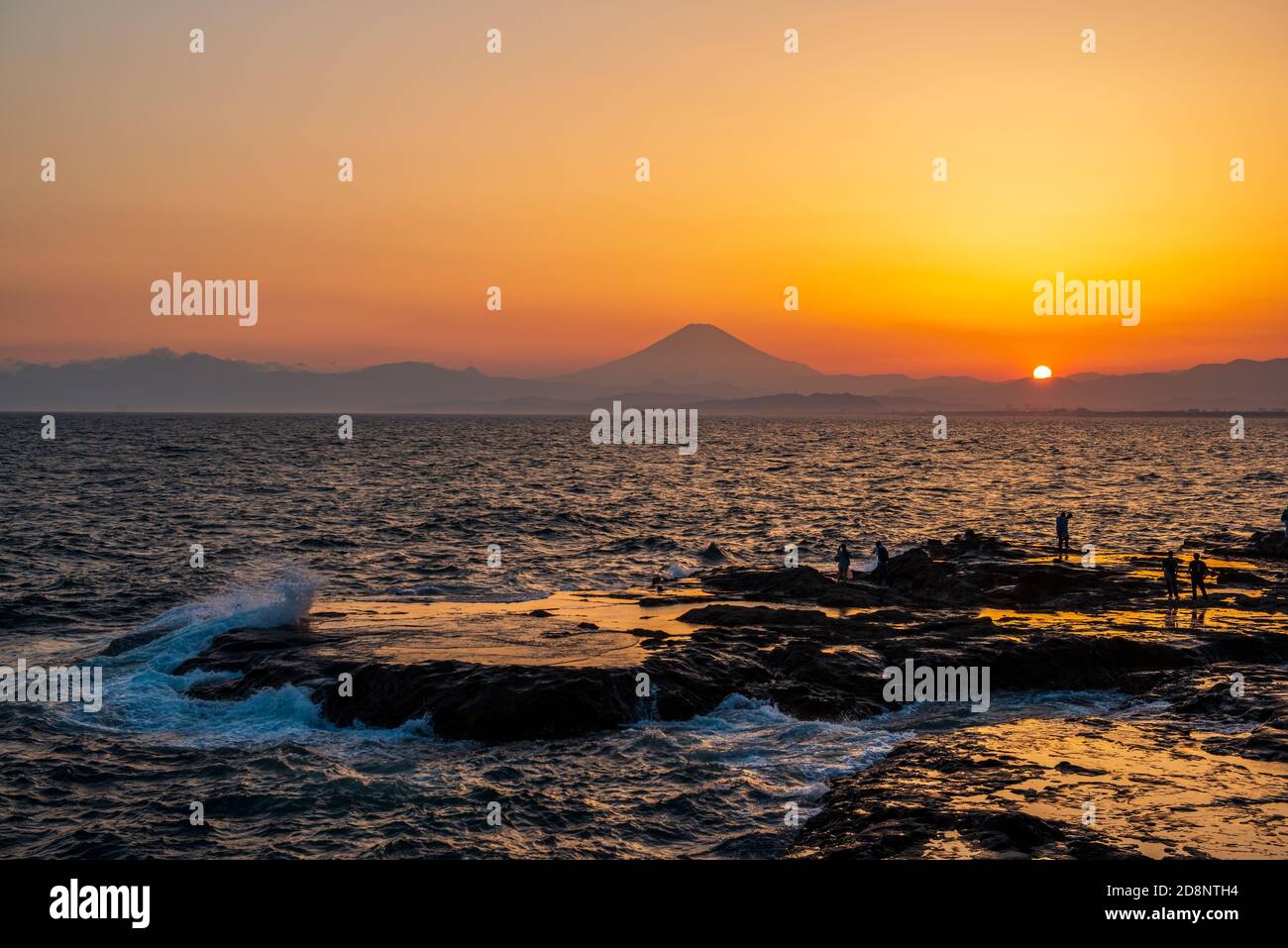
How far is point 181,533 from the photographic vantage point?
53.9m

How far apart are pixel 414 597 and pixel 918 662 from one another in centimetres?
1896

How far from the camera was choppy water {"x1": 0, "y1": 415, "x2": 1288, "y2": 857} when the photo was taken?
1560 centimetres

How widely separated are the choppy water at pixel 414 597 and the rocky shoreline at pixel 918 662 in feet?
2.85

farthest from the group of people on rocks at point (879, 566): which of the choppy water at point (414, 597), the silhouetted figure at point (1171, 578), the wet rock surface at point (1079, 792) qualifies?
the wet rock surface at point (1079, 792)

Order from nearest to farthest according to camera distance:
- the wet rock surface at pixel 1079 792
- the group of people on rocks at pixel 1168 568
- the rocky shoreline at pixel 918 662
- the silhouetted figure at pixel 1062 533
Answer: the wet rock surface at pixel 1079 792 → the rocky shoreline at pixel 918 662 → the group of people on rocks at pixel 1168 568 → the silhouetted figure at pixel 1062 533

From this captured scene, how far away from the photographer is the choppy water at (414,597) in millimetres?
15602

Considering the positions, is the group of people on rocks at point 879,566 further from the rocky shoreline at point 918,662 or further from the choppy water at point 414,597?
the choppy water at point 414,597

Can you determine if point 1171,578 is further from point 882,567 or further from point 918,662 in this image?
point 918,662

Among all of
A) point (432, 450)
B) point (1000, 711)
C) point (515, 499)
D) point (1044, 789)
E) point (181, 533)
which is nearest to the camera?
point (1044, 789)

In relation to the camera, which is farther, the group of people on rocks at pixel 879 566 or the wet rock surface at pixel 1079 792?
the group of people on rocks at pixel 879 566

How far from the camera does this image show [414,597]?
3556cm

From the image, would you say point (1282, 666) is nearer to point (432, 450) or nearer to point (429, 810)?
point (429, 810)
